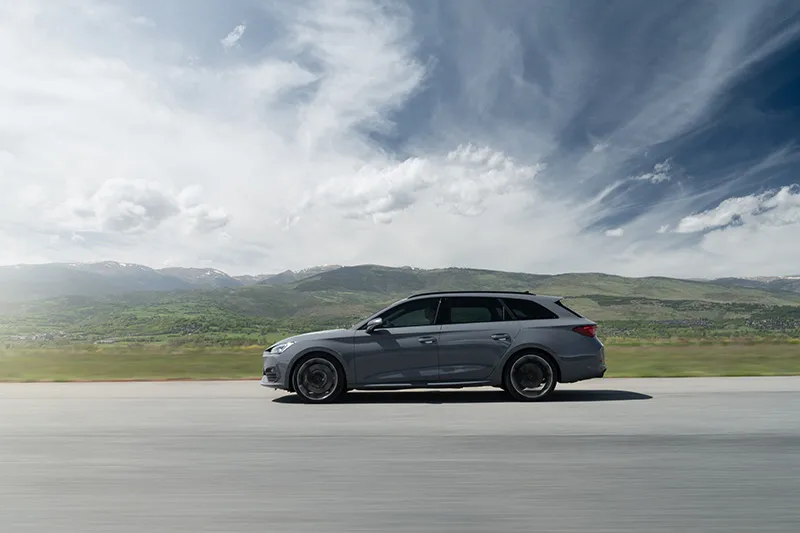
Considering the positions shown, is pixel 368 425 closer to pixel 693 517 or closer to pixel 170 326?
pixel 693 517

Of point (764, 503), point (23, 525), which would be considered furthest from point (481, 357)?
point (23, 525)

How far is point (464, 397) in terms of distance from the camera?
12.4 meters

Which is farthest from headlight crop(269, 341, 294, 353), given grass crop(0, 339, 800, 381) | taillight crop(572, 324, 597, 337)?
grass crop(0, 339, 800, 381)

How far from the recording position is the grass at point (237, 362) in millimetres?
18016

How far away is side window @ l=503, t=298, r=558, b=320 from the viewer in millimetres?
12086

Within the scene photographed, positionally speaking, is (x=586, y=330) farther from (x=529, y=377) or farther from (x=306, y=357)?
(x=306, y=357)

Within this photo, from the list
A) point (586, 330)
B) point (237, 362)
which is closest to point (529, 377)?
point (586, 330)

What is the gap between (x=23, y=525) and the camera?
513 cm

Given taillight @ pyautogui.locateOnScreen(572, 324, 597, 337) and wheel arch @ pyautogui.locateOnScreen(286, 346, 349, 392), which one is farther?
taillight @ pyautogui.locateOnScreen(572, 324, 597, 337)

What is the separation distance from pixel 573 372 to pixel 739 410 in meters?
2.35

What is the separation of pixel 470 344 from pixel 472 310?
603mm

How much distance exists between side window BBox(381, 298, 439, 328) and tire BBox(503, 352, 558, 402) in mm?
1382

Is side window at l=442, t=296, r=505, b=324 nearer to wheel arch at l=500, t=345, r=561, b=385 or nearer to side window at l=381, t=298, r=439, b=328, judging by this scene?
side window at l=381, t=298, r=439, b=328

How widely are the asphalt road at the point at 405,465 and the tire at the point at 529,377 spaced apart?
319mm
